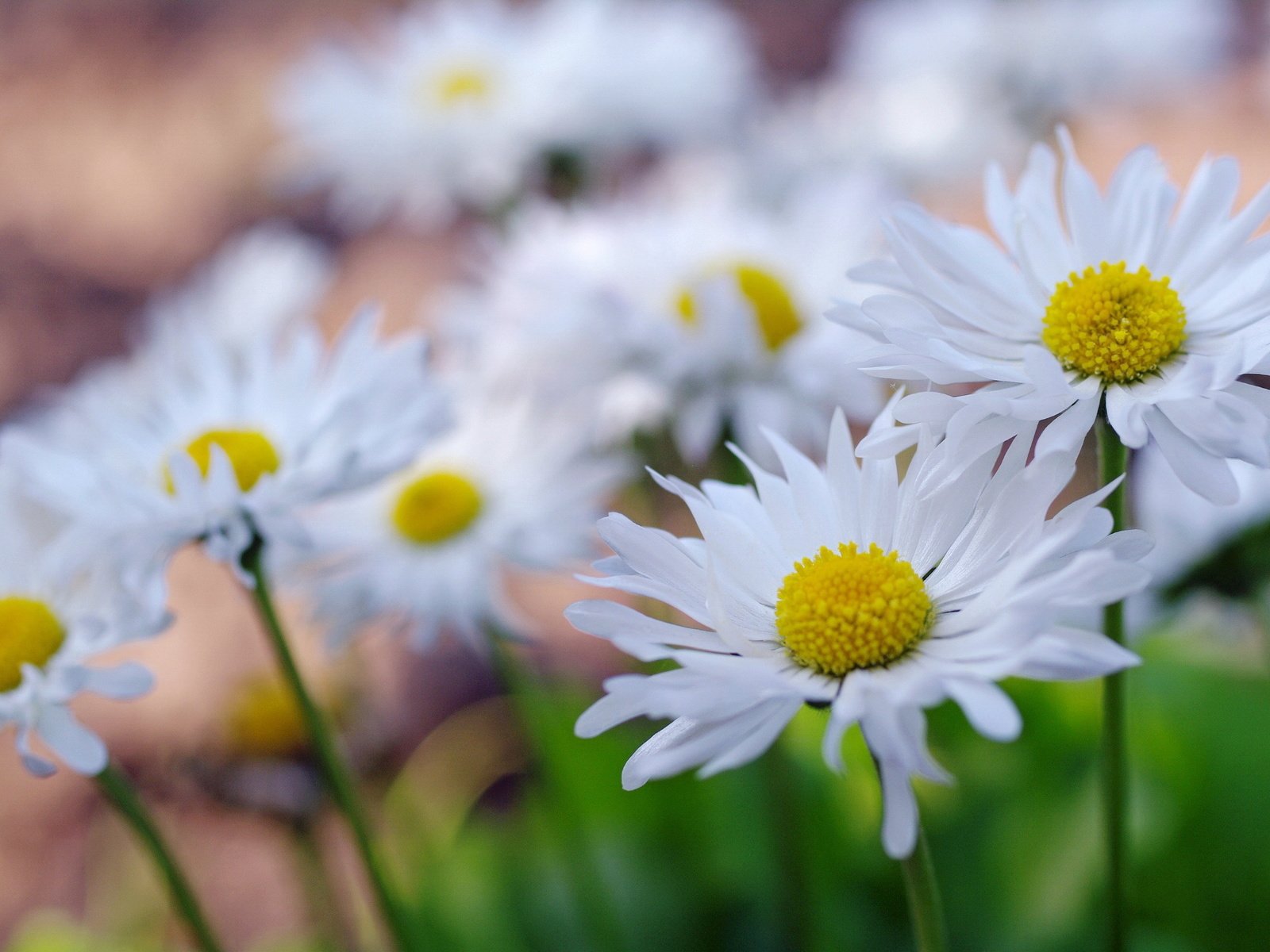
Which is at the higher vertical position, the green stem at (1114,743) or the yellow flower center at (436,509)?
the yellow flower center at (436,509)

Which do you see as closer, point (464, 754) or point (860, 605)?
point (860, 605)

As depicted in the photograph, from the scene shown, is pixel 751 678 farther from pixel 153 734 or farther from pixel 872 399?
pixel 153 734

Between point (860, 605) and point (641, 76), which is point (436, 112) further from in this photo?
point (860, 605)

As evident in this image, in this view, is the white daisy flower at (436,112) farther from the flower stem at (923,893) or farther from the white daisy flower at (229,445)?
the flower stem at (923,893)

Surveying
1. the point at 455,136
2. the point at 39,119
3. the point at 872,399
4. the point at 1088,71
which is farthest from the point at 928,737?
the point at 39,119

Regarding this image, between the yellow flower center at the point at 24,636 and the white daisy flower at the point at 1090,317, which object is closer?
the white daisy flower at the point at 1090,317

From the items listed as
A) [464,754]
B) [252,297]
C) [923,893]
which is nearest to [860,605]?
[923,893]

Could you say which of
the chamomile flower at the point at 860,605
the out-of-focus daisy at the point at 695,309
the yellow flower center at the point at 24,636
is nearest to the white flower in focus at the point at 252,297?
the out-of-focus daisy at the point at 695,309
